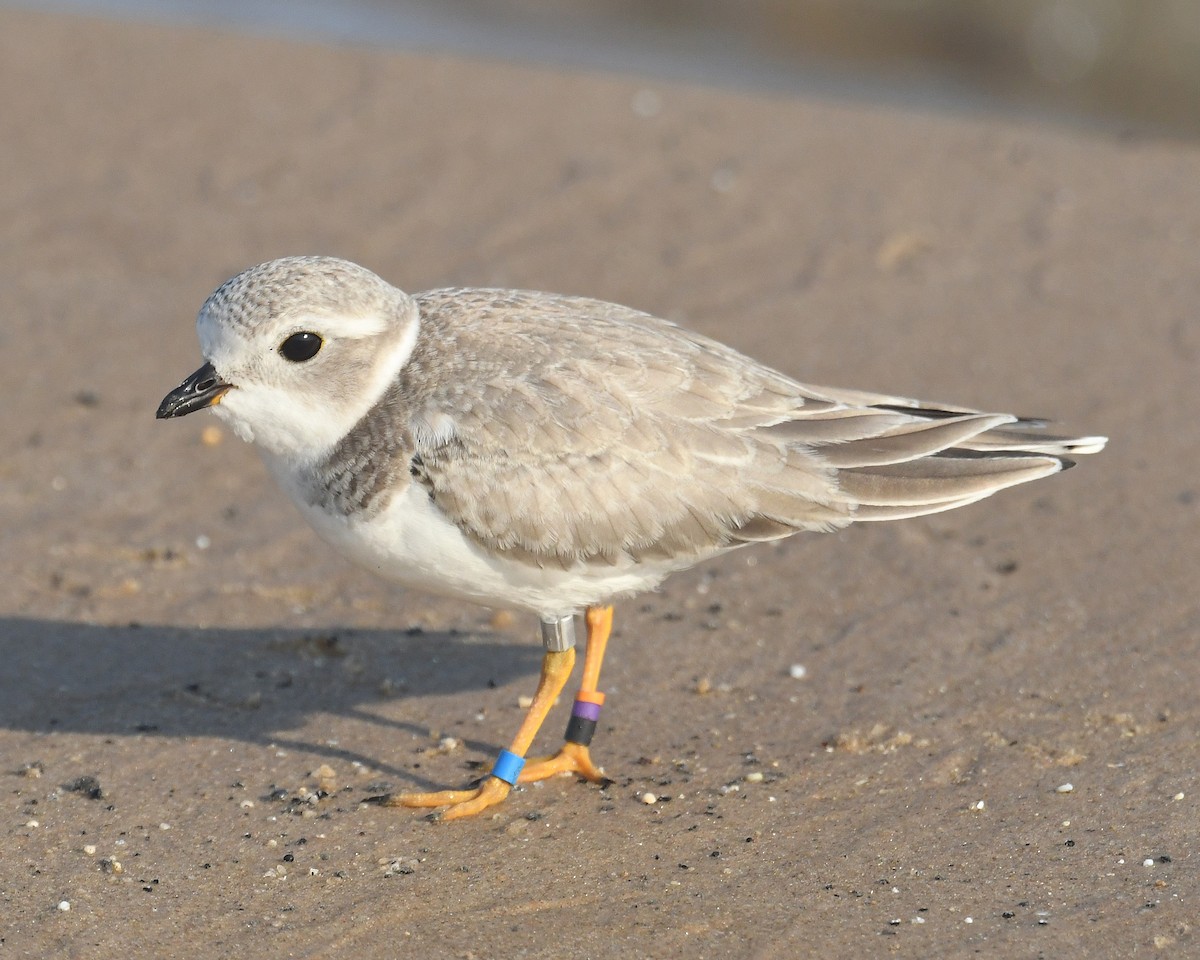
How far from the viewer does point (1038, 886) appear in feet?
16.7

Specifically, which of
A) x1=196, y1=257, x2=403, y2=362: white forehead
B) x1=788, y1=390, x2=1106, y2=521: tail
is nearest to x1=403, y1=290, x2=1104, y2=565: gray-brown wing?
x1=788, y1=390, x2=1106, y2=521: tail

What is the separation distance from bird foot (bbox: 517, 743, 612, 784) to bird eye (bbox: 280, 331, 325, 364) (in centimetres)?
182

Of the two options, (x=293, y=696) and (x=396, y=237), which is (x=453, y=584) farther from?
(x=396, y=237)

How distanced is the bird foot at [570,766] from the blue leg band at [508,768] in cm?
21

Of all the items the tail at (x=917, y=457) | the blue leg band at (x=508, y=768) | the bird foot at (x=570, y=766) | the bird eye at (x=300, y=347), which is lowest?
the bird foot at (x=570, y=766)

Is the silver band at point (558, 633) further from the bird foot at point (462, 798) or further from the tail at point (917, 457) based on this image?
the tail at point (917, 457)

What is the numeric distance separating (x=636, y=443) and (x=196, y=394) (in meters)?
1.57

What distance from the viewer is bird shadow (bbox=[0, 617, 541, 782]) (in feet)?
20.7

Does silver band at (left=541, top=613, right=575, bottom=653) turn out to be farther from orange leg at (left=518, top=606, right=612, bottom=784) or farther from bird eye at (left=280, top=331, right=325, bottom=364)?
bird eye at (left=280, top=331, right=325, bottom=364)

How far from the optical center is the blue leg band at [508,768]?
5.71 metres

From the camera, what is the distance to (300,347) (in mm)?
5430

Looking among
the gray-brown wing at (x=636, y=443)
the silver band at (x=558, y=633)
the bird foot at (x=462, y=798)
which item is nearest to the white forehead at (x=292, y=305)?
the gray-brown wing at (x=636, y=443)

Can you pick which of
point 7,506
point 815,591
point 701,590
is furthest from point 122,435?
point 815,591

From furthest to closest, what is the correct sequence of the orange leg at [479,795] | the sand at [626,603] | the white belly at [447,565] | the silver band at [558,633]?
the silver band at [558,633]
the orange leg at [479,795]
the white belly at [447,565]
the sand at [626,603]
